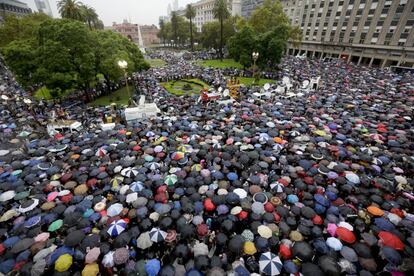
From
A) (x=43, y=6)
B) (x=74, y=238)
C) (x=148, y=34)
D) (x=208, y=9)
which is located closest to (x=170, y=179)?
(x=74, y=238)

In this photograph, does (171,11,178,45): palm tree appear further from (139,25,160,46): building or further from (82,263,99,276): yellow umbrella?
(82,263,99,276): yellow umbrella

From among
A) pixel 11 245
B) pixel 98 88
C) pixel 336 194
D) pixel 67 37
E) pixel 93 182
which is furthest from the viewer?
pixel 98 88

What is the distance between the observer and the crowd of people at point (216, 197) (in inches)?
301

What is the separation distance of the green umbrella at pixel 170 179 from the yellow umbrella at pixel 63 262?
16.3 ft

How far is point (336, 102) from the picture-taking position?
2233 centimetres

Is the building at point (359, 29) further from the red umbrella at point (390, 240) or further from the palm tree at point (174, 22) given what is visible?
the red umbrella at point (390, 240)

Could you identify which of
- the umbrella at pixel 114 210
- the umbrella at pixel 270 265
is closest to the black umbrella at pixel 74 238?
the umbrella at pixel 114 210

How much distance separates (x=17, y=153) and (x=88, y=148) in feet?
18.8

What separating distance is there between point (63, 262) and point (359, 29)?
61337 mm

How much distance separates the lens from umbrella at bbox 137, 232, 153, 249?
310 inches

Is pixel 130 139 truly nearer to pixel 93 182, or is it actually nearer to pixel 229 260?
pixel 93 182

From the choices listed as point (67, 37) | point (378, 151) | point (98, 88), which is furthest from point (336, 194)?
point (98, 88)

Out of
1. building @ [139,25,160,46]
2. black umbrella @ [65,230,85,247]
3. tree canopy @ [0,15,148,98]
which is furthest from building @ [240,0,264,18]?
black umbrella @ [65,230,85,247]

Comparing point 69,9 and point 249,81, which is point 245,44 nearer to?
point 249,81
